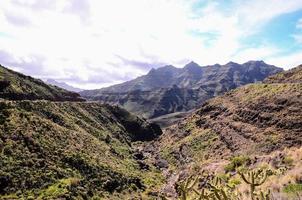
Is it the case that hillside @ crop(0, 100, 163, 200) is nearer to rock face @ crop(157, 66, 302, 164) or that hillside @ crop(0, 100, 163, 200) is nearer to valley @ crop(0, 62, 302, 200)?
valley @ crop(0, 62, 302, 200)

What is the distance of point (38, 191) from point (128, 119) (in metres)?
87.3

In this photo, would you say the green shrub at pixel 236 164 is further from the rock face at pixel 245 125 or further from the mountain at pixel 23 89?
the mountain at pixel 23 89

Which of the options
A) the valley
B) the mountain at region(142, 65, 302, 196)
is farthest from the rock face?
the valley

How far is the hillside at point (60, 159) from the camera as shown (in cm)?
5681

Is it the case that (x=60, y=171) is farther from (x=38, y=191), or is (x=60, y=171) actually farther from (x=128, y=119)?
(x=128, y=119)

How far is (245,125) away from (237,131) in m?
1.90

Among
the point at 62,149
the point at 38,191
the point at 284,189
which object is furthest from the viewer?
the point at 62,149

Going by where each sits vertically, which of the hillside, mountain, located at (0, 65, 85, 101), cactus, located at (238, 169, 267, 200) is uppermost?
mountain, located at (0, 65, 85, 101)

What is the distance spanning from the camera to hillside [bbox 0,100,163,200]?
56812mm

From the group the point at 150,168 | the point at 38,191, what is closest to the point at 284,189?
the point at 38,191

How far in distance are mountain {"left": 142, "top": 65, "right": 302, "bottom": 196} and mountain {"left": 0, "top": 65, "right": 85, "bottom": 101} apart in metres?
30.9

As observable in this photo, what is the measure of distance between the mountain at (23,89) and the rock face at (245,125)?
33255 mm

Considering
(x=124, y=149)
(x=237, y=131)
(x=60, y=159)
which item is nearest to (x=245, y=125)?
(x=237, y=131)

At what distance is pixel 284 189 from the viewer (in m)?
18.9
